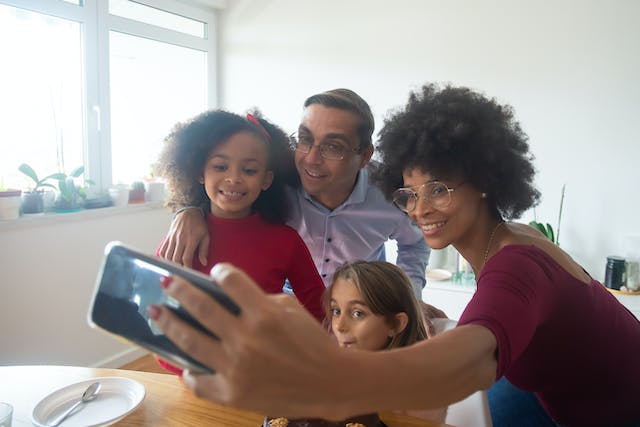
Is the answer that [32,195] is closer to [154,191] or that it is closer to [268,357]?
[154,191]

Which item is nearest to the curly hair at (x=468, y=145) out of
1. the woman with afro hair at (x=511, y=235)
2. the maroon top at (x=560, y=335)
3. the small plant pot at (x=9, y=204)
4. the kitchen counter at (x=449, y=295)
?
the woman with afro hair at (x=511, y=235)

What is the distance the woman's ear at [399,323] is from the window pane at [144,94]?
2.32 meters

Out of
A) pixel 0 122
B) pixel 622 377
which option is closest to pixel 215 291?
pixel 622 377

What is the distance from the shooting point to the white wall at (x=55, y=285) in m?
2.52

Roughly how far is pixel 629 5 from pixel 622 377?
2590mm

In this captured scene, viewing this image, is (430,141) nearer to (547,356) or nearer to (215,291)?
(547,356)

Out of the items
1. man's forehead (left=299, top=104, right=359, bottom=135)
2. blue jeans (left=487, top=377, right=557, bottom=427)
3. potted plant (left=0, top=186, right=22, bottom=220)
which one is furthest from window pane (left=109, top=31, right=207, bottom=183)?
blue jeans (left=487, top=377, right=557, bottom=427)

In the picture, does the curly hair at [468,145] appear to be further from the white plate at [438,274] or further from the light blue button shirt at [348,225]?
the white plate at [438,274]

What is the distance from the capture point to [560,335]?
940 mm

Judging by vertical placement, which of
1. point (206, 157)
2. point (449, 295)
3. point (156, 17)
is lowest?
point (449, 295)

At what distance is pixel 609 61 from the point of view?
9.27 feet

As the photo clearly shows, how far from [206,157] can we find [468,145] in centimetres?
86

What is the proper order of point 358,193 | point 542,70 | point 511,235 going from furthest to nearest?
point 542,70
point 358,193
point 511,235

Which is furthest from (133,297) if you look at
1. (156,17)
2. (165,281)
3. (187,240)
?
(156,17)
